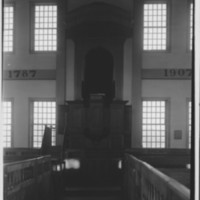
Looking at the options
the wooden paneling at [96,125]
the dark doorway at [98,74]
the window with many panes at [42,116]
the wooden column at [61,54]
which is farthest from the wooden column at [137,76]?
the window with many panes at [42,116]

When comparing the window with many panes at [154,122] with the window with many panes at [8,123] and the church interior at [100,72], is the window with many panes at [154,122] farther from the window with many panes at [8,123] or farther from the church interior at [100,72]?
the window with many panes at [8,123]

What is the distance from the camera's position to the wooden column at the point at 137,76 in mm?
11844

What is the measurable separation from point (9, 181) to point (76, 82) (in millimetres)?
7826

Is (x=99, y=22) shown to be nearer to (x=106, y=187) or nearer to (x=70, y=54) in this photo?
(x=70, y=54)

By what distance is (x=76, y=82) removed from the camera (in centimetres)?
1186

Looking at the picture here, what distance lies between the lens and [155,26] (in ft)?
39.9

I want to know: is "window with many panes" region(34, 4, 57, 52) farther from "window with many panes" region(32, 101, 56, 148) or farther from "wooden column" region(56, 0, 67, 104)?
"window with many panes" region(32, 101, 56, 148)

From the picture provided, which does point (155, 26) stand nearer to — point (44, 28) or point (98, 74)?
point (98, 74)

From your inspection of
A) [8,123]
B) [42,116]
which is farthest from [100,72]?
[8,123]

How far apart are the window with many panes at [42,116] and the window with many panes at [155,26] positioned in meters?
3.45

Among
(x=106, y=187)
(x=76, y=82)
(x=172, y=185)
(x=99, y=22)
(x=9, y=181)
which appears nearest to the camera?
(x=172, y=185)

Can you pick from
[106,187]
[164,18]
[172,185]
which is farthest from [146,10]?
[172,185]

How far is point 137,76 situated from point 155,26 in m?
1.67

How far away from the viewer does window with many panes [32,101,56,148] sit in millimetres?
12141
